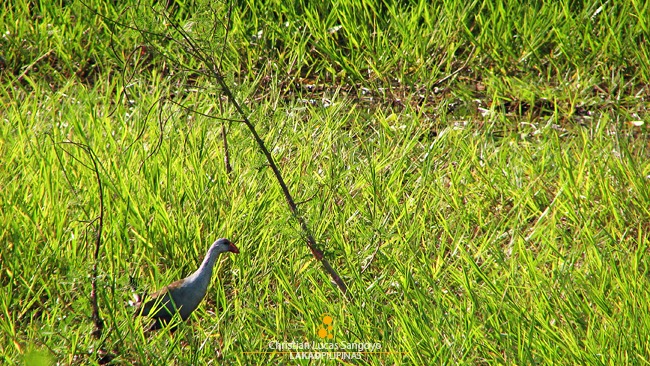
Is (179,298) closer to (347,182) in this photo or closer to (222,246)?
(222,246)

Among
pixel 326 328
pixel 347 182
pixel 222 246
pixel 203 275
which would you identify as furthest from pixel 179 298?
pixel 347 182

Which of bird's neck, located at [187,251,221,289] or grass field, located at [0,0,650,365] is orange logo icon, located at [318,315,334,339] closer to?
grass field, located at [0,0,650,365]

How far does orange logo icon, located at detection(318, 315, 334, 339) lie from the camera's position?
2420 millimetres

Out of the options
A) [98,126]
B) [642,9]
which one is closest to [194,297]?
[98,126]

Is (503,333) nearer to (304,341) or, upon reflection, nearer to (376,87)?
(304,341)

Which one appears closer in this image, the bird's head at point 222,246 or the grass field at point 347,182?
the grass field at point 347,182

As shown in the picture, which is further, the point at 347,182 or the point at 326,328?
the point at 347,182

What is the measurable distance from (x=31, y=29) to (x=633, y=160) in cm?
321

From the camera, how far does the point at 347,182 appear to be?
3314 mm

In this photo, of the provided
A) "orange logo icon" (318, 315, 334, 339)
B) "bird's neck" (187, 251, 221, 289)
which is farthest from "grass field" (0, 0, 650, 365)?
"bird's neck" (187, 251, 221, 289)

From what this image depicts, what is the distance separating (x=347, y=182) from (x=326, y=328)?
993 millimetres

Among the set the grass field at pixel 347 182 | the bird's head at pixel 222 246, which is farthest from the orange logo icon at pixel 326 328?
the bird's head at pixel 222 246

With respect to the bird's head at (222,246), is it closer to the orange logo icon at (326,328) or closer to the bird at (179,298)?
the bird at (179,298)

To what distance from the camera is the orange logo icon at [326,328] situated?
242cm
